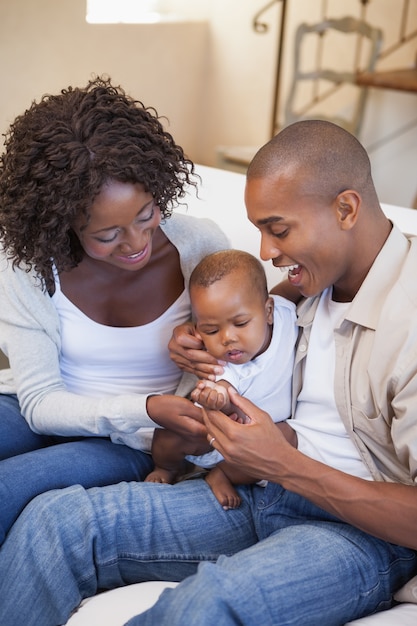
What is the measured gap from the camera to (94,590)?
1687 millimetres

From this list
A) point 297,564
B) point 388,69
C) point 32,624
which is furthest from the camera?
point 388,69

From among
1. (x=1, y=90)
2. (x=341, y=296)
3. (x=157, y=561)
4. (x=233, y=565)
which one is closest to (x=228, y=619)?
(x=233, y=565)

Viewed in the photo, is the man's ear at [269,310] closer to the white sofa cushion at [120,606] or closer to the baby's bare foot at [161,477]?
the baby's bare foot at [161,477]

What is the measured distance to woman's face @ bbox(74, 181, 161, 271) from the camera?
1.70 m

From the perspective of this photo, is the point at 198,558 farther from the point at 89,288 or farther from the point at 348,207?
the point at 348,207

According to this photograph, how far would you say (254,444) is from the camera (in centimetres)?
151

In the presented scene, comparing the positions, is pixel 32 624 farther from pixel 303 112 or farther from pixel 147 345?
pixel 303 112

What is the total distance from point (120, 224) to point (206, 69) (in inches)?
189

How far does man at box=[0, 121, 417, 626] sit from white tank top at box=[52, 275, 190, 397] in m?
0.19

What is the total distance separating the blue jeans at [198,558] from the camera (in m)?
1.37

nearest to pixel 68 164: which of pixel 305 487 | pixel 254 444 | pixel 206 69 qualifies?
pixel 254 444

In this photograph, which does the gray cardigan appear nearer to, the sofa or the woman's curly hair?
the woman's curly hair

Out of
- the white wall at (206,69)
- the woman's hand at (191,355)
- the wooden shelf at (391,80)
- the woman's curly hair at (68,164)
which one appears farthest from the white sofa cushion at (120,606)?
the wooden shelf at (391,80)

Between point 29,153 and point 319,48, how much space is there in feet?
14.9
